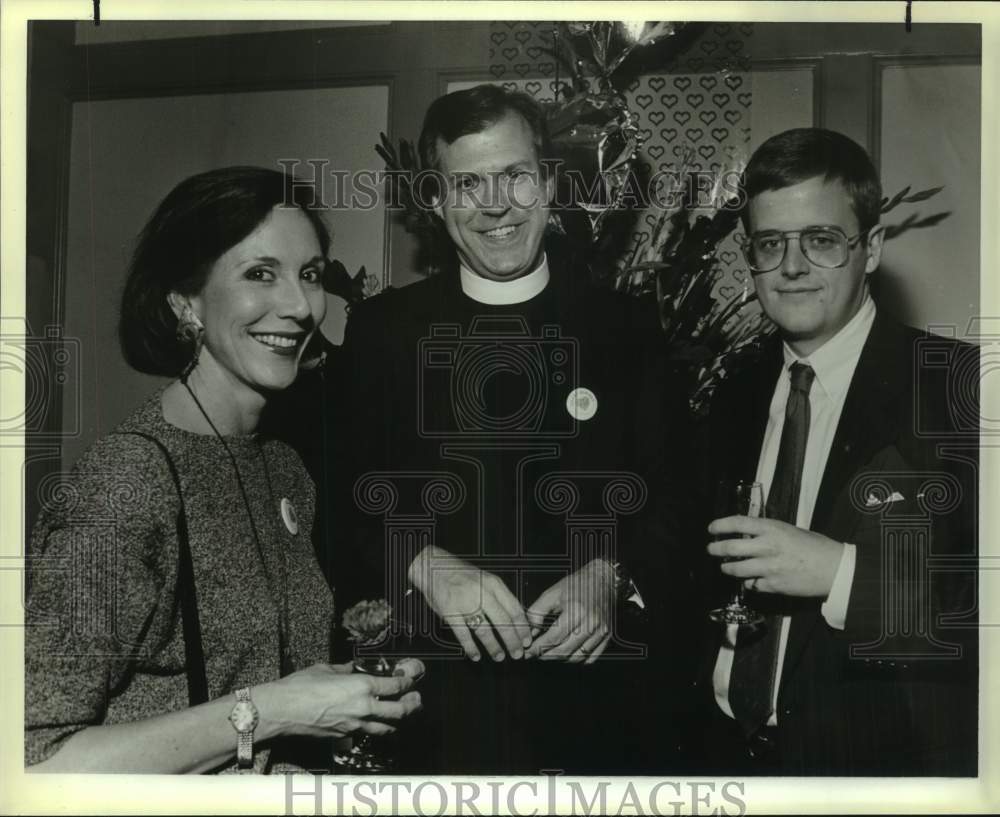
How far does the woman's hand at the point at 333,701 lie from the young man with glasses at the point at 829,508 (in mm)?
587

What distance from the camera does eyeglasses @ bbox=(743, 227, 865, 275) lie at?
80.4 inches

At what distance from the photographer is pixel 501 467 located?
6.83 ft

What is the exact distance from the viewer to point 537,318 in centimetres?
209

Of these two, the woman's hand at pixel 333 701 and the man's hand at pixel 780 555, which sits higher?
the man's hand at pixel 780 555

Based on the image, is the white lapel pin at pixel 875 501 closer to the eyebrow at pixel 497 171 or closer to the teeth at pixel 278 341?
the eyebrow at pixel 497 171

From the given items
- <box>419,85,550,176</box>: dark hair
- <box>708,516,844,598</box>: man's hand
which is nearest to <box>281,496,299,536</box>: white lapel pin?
<box>419,85,550,176</box>: dark hair

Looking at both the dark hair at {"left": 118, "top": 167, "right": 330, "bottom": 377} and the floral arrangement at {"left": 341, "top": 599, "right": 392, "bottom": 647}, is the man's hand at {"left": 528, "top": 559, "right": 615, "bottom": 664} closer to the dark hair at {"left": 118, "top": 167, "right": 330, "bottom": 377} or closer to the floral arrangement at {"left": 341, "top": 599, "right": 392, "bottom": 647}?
the floral arrangement at {"left": 341, "top": 599, "right": 392, "bottom": 647}

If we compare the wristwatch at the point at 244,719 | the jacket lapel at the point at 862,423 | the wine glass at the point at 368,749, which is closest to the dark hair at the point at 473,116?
the jacket lapel at the point at 862,423

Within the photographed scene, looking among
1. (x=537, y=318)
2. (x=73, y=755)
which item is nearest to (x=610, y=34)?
(x=537, y=318)

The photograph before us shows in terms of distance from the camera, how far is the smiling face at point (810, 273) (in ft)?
6.72

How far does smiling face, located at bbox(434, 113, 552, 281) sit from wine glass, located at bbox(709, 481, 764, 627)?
23.8 inches

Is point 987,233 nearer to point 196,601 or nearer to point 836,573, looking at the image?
point 836,573

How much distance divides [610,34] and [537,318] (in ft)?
1.88

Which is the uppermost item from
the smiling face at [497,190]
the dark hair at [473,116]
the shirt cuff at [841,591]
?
the dark hair at [473,116]
